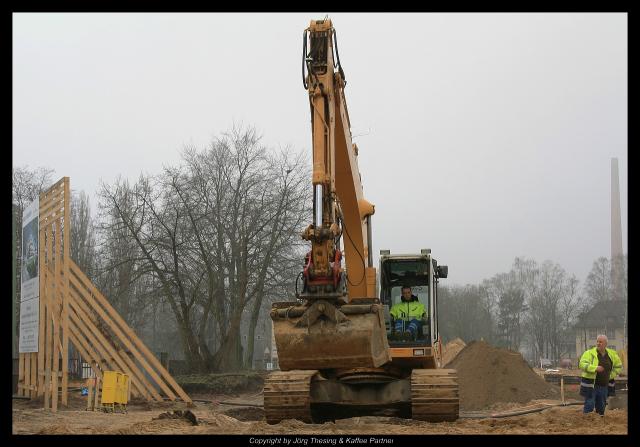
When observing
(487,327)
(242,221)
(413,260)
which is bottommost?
(487,327)

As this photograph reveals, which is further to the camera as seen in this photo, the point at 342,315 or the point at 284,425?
the point at 284,425

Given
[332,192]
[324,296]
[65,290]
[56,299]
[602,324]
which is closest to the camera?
[324,296]

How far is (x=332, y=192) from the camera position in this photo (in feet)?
36.9

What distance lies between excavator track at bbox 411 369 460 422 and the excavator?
0.02m

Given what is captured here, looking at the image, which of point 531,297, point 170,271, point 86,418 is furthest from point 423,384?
point 531,297

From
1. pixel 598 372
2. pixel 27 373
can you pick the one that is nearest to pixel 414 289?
pixel 598 372

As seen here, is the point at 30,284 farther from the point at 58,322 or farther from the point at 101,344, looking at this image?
the point at 101,344

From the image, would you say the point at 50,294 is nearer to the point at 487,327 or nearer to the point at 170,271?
the point at 170,271

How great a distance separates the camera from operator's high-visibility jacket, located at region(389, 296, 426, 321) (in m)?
14.1

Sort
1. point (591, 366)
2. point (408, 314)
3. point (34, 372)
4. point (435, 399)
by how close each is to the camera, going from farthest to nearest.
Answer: point (34, 372) → point (408, 314) → point (591, 366) → point (435, 399)

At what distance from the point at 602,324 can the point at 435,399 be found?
7099 cm

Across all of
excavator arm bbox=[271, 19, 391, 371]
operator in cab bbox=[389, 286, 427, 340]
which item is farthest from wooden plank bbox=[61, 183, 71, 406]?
excavator arm bbox=[271, 19, 391, 371]
